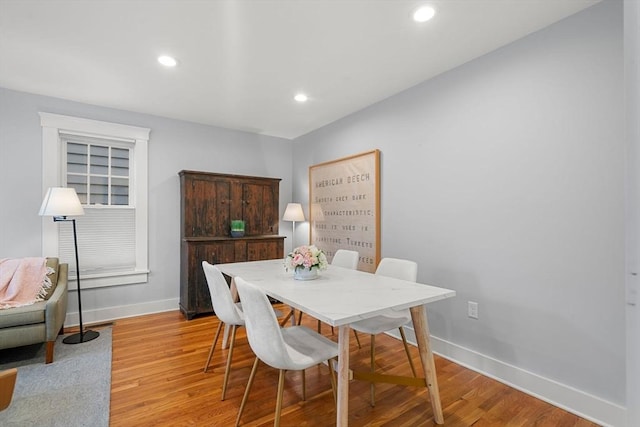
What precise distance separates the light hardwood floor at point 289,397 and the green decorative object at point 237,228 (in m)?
1.55

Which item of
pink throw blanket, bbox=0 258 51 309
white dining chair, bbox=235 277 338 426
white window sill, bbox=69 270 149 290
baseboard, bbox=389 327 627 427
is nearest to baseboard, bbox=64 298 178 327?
white window sill, bbox=69 270 149 290

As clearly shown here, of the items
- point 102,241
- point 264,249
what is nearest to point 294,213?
point 264,249

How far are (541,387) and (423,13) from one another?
2637 millimetres

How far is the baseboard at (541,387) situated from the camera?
6.11ft

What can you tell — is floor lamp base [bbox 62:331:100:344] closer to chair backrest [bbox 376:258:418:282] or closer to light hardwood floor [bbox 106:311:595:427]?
light hardwood floor [bbox 106:311:595:427]

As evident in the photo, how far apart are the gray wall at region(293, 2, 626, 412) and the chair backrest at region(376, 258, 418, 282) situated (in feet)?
1.59

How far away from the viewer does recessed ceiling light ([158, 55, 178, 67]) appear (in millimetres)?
2518

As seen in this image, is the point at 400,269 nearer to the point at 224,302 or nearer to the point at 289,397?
the point at 289,397

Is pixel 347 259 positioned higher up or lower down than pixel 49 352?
higher up

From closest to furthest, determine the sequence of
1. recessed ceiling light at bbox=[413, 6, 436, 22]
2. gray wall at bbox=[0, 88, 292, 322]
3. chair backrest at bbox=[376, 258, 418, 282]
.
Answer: recessed ceiling light at bbox=[413, 6, 436, 22] < chair backrest at bbox=[376, 258, 418, 282] < gray wall at bbox=[0, 88, 292, 322]

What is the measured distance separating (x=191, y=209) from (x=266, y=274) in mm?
1869

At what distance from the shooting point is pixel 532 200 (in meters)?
2.20

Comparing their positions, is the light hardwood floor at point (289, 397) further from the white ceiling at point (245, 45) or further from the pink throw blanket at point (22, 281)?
the white ceiling at point (245, 45)

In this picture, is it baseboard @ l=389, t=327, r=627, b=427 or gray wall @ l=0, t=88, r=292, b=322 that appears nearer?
baseboard @ l=389, t=327, r=627, b=427
